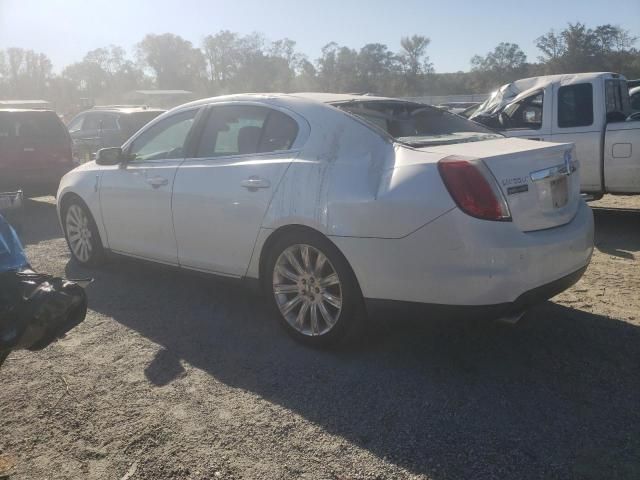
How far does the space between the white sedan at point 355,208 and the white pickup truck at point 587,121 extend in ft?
12.0

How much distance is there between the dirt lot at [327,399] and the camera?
265 cm

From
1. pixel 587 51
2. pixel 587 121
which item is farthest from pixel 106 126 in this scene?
pixel 587 51

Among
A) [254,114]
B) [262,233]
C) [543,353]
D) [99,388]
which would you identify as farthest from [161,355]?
[543,353]

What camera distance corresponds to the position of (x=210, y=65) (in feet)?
213

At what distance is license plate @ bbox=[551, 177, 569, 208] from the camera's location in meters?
3.54

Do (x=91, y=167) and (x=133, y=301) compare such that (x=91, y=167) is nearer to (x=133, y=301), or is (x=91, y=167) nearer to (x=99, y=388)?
(x=133, y=301)

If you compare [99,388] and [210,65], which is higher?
[210,65]

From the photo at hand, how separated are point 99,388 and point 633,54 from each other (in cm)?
4890

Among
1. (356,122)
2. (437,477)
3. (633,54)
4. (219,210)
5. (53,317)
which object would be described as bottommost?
(437,477)

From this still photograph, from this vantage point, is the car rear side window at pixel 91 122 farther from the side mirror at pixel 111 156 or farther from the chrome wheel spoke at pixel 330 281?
the chrome wheel spoke at pixel 330 281

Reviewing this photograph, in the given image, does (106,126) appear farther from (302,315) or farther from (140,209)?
(302,315)

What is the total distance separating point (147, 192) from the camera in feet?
15.8

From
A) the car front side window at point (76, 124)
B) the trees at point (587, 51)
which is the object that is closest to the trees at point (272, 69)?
the trees at point (587, 51)

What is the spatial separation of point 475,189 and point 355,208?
2.20 ft
